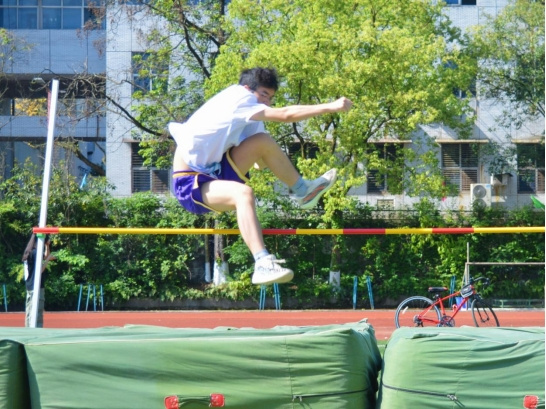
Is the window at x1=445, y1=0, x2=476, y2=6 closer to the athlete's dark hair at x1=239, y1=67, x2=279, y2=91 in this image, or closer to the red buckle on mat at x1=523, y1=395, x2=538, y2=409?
the athlete's dark hair at x1=239, y1=67, x2=279, y2=91

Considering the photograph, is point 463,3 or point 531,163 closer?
point 531,163

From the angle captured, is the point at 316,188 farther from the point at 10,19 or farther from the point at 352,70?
the point at 10,19

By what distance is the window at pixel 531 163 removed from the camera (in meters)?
22.4

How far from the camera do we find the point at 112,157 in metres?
23.4

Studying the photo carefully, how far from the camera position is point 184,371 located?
3885 mm

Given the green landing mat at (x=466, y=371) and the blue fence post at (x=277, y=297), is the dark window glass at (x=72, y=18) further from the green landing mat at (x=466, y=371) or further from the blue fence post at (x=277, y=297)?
the green landing mat at (x=466, y=371)

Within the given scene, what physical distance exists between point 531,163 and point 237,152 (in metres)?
19.0

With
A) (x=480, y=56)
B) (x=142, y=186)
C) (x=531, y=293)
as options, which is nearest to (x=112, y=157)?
(x=142, y=186)

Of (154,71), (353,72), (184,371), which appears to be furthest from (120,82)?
(184,371)

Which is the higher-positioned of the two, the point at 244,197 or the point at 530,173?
the point at 530,173

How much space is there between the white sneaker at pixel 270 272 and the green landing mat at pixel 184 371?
0.89m

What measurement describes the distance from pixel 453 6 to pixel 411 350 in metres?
21.1

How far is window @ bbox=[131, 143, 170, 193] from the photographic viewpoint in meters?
23.6

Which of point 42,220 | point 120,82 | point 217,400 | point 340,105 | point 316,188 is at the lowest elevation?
point 217,400
